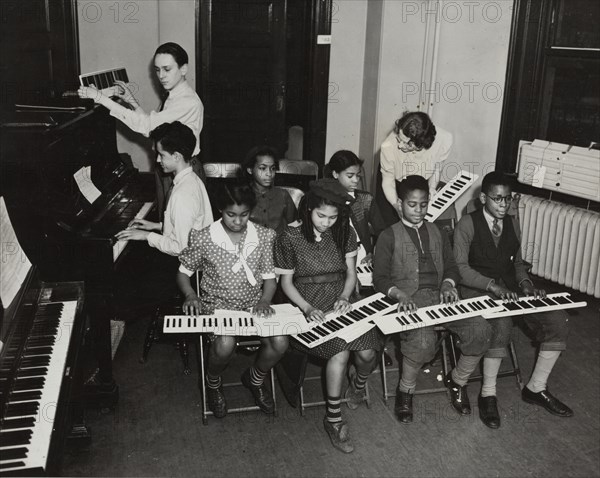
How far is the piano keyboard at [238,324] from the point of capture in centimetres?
353

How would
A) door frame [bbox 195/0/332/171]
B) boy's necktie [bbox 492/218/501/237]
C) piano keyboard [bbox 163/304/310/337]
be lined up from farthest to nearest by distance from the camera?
door frame [bbox 195/0/332/171]
boy's necktie [bbox 492/218/501/237]
piano keyboard [bbox 163/304/310/337]

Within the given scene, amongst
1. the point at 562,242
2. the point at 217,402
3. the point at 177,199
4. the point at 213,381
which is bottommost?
the point at 217,402

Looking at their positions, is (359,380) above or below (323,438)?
above

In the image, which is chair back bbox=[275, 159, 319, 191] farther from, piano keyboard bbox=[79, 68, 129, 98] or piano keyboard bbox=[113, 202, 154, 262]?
piano keyboard bbox=[79, 68, 129, 98]

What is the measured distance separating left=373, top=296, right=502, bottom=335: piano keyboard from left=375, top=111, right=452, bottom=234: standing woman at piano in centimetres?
106

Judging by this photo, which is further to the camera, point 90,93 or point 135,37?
point 135,37

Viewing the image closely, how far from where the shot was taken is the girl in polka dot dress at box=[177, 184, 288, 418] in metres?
3.73

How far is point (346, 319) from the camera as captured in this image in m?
3.75

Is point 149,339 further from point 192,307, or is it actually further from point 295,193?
point 295,193

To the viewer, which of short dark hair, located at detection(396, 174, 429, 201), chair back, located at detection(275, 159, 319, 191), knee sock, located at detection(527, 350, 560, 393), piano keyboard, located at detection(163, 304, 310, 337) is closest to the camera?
piano keyboard, located at detection(163, 304, 310, 337)

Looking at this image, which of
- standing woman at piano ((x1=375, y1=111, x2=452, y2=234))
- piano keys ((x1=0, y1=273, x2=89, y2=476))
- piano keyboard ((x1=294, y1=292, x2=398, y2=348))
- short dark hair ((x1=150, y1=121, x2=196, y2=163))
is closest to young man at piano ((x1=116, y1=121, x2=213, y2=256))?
short dark hair ((x1=150, y1=121, x2=196, y2=163))

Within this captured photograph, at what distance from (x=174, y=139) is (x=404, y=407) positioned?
1.96 m

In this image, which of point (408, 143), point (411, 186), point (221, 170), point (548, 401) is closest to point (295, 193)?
point (221, 170)

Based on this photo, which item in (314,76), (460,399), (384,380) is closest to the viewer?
(460,399)
